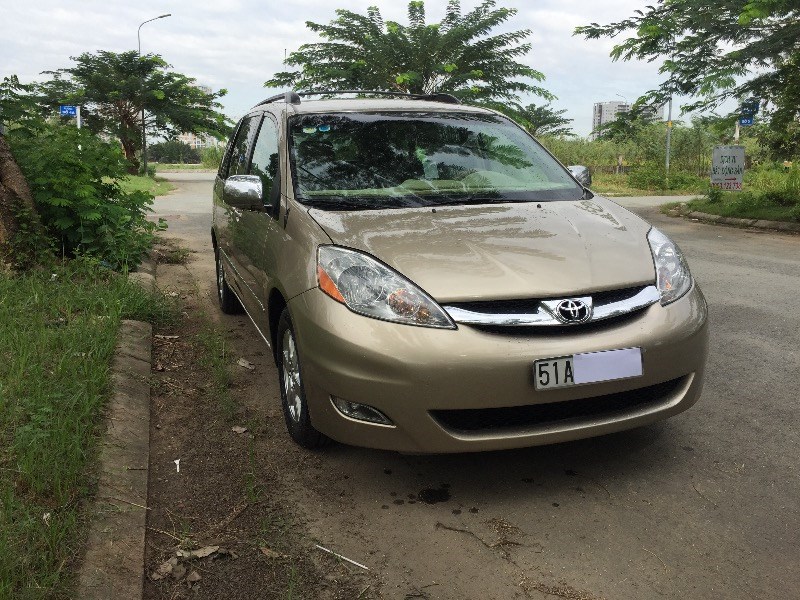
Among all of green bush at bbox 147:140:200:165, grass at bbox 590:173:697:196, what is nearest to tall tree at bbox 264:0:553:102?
grass at bbox 590:173:697:196

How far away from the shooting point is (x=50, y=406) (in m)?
3.17

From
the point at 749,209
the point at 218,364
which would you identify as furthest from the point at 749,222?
the point at 218,364

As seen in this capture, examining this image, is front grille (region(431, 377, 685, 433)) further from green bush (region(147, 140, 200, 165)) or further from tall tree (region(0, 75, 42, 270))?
green bush (region(147, 140, 200, 165))

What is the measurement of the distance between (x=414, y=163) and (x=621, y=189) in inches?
1018

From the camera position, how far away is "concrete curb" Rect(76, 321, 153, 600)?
86.5 inches

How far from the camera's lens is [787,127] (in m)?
12.8

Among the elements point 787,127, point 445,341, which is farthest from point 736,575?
point 787,127

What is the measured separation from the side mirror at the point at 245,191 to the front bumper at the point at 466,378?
0.92 m

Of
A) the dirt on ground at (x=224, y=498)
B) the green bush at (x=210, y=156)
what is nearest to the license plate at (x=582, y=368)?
the dirt on ground at (x=224, y=498)

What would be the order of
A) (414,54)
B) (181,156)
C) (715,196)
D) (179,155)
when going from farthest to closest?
(179,155), (181,156), (414,54), (715,196)

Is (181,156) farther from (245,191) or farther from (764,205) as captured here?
(245,191)

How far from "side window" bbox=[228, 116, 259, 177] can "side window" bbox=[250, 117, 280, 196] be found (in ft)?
0.85

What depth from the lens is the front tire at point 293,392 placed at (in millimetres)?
3090

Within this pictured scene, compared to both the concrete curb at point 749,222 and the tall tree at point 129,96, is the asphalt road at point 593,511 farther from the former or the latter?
the tall tree at point 129,96
